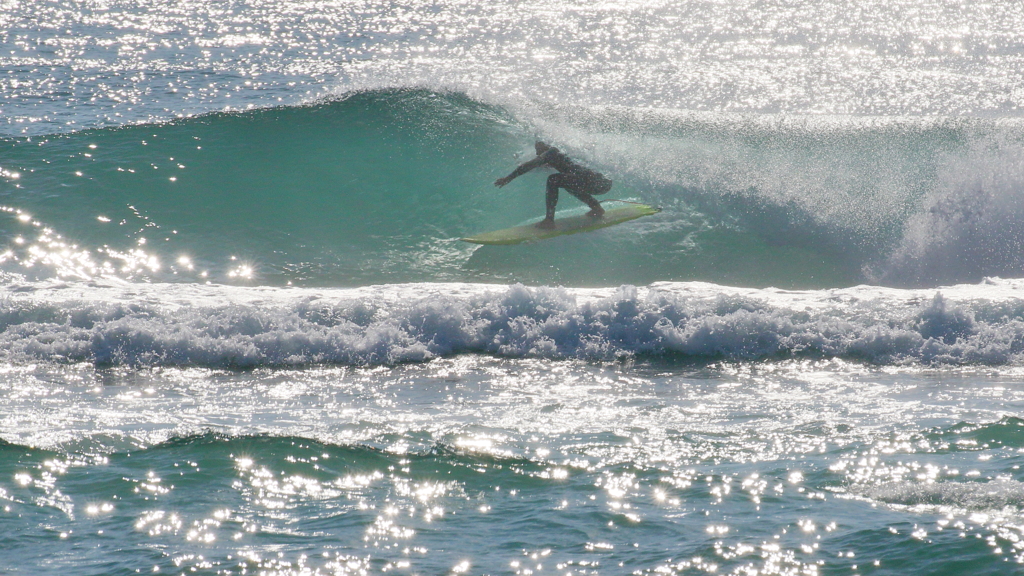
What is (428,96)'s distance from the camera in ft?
48.2

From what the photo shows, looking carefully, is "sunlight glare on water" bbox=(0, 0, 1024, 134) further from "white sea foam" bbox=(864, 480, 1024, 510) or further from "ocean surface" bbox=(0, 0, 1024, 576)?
"white sea foam" bbox=(864, 480, 1024, 510)

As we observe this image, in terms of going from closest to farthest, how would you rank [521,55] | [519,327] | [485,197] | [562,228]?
[519,327], [562,228], [485,197], [521,55]

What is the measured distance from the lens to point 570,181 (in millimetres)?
10242

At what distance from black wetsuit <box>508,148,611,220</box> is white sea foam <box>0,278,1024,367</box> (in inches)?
108

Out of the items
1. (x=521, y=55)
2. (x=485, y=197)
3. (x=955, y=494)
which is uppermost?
(x=521, y=55)

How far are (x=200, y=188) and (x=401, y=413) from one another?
25.9 ft

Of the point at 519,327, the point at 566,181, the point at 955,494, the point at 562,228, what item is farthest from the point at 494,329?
the point at 955,494

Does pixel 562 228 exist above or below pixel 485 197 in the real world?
below

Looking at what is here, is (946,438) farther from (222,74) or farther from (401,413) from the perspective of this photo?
(222,74)

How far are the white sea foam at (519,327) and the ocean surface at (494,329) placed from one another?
0.10 ft

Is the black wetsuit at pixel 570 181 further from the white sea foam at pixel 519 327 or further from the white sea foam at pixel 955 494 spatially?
the white sea foam at pixel 955 494

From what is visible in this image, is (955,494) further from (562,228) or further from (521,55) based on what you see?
(521,55)

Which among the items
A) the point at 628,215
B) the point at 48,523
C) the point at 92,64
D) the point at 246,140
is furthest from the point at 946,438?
the point at 92,64

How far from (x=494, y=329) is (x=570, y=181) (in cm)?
358
